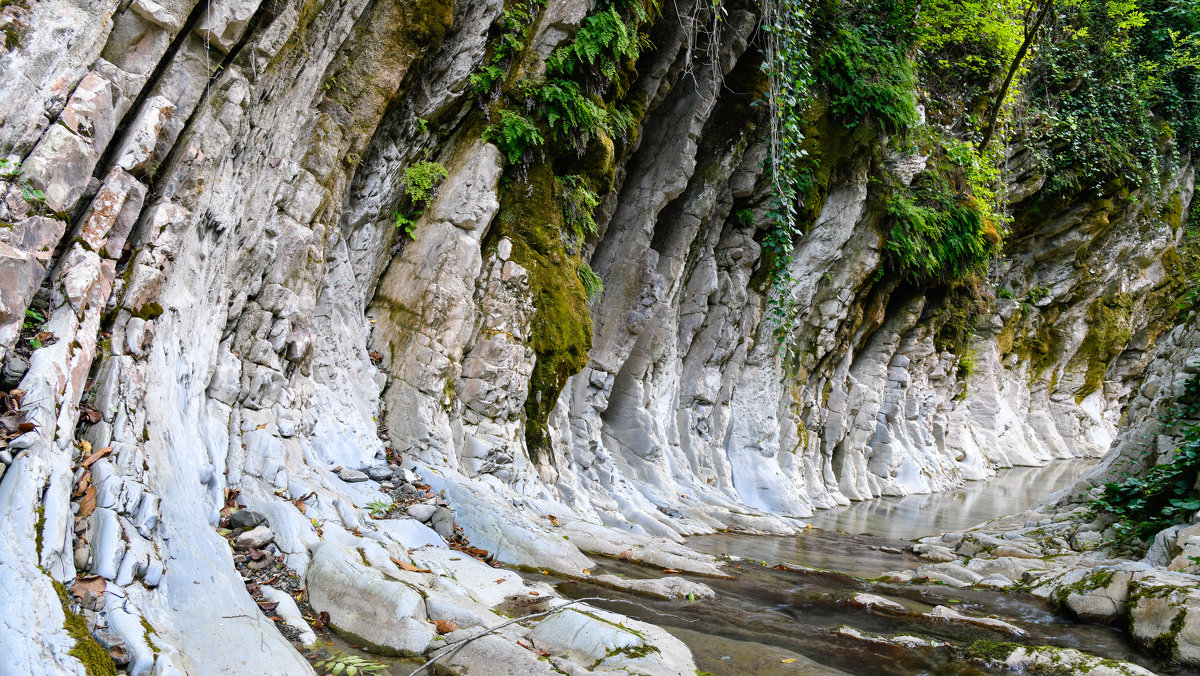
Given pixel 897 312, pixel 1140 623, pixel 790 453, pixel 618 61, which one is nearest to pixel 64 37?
pixel 618 61

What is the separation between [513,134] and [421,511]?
4.81m

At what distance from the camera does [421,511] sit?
6.32m

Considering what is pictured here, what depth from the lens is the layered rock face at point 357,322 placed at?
3678mm

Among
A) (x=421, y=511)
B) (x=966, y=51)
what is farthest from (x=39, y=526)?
(x=966, y=51)

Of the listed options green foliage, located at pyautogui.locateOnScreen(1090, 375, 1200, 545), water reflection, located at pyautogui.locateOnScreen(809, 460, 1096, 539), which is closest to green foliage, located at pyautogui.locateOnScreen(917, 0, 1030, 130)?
water reflection, located at pyautogui.locateOnScreen(809, 460, 1096, 539)

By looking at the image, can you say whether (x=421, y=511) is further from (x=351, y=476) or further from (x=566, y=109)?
(x=566, y=109)

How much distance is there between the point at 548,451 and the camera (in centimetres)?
Answer: 1002

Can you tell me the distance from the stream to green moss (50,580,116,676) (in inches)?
53.4

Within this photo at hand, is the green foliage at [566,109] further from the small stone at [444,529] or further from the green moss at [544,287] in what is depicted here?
the small stone at [444,529]

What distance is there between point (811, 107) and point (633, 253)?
4963 mm

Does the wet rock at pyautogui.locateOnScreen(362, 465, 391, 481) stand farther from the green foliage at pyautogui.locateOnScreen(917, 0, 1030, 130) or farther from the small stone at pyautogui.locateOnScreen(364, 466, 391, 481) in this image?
the green foliage at pyautogui.locateOnScreen(917, 0, 1030, 130)

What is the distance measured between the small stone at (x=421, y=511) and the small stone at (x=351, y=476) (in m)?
0.54

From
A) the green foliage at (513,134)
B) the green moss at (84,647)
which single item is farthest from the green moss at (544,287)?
the green moss at (84,647)

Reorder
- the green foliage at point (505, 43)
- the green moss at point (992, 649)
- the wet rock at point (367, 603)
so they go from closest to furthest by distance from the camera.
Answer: the wet rock at point (367, 603), the green moss at point (992, 649), the green foliage at point (505, 43)
